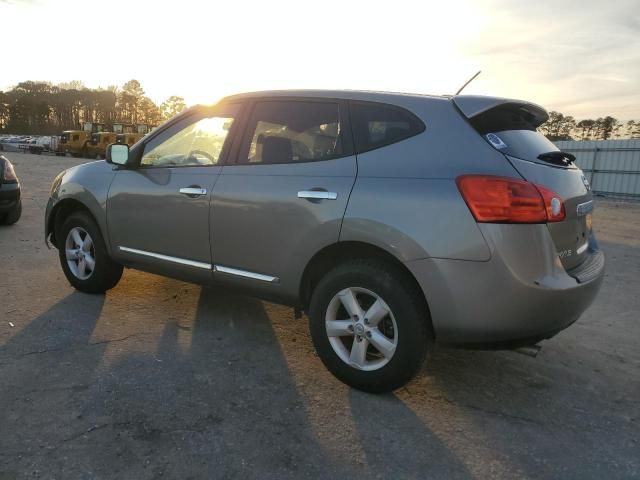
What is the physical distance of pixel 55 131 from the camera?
293ft

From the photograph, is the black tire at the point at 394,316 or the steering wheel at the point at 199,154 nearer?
the black tire at the point at 394,316

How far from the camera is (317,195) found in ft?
9.71

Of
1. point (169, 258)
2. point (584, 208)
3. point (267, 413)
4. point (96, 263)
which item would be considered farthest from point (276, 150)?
point (96, 263)

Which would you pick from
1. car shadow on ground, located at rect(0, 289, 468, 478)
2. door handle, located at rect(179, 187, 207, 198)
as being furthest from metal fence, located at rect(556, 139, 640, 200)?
car shadow on ground, located at rect(0, 289, 468, 478)

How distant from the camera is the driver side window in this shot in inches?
143

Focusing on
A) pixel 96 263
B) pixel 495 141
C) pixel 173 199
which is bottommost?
pixel 96 263

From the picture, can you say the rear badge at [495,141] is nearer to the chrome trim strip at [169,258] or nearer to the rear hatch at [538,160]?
the rear hatch at [538,160]

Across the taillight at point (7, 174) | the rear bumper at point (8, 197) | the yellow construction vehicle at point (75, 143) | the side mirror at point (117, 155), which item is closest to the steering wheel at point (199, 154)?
the side mirror at point (117, 155)

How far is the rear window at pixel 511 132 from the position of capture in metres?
2.67

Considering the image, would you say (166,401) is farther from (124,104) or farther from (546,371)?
(124,104)

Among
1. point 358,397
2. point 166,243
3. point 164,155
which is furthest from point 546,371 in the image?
point 164,155

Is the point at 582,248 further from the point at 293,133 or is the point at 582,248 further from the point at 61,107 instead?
the point at 61,107

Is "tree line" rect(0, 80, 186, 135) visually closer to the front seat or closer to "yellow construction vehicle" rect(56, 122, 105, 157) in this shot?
"yellow construction vehicle" rect(56, 122, 105, 157)

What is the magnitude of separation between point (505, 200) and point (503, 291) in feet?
1.44
